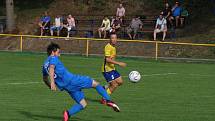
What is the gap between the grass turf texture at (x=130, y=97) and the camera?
15.2 m

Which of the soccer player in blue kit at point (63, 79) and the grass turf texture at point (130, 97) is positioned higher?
the soccer player in blue kit at point (63, 79)

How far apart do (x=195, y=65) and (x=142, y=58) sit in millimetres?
4793

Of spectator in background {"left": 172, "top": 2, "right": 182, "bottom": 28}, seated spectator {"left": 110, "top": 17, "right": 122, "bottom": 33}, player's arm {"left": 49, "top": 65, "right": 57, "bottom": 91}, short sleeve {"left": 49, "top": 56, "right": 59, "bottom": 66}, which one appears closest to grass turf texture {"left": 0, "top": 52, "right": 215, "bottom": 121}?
player's arm {"left": 49, "top": 65, "right": 57, "bottom": 91}

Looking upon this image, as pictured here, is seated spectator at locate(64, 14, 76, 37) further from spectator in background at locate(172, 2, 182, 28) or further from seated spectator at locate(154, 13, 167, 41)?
spectator in background at locate(172, 2, 182, 28)

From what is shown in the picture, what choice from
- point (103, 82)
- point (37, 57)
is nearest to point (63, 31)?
point (37, 57)

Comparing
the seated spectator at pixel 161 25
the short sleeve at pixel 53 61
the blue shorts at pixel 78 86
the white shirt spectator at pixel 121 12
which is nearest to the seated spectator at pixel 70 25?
the white shirt spectator at pixel 121 12

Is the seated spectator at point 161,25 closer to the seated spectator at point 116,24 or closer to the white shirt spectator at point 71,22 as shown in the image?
the seated spectator at point 116,24

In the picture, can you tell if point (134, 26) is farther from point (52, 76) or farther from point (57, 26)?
point (52, 76)

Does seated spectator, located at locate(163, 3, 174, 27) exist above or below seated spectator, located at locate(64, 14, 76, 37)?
above

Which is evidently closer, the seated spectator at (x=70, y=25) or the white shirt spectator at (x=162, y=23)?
the white shirt spectator at (x=162, y=23)

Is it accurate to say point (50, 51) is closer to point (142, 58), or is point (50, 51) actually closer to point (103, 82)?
point (103, 82)

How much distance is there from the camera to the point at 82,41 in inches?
1603

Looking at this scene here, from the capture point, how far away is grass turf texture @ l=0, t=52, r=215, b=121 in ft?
49.8

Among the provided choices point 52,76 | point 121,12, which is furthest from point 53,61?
point 121,12
